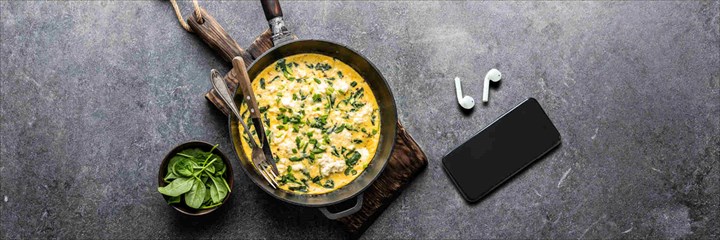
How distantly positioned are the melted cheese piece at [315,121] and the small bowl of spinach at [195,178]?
0.21m

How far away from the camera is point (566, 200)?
3779 millimetres

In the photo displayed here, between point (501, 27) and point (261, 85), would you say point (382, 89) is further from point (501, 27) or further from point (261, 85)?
point (501, 27)

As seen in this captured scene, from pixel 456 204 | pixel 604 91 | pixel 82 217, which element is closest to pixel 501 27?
pixel 604 91

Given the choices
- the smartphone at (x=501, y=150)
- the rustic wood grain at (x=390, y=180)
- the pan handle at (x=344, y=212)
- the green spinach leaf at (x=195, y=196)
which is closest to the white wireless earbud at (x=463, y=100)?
the smartphone at (x=501, y=150)

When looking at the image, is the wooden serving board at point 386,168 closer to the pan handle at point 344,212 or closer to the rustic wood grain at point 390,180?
the rustic wood grain at point 390,180

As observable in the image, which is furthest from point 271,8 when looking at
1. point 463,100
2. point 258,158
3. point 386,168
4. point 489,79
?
point 489,79

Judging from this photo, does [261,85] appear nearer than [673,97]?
Yes

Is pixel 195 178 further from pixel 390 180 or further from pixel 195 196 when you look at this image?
pixel 390 180

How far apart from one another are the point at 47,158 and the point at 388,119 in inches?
76.2

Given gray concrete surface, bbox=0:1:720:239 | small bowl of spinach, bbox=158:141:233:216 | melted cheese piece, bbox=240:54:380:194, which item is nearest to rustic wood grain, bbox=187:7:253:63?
gray concrete surface, bbox=0:1:720:239

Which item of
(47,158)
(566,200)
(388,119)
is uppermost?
(388,119)

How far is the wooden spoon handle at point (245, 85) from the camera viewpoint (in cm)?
305

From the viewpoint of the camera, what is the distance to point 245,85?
10.2ft

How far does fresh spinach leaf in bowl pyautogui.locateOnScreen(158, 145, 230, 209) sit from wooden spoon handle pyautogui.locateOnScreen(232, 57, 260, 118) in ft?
1.40
